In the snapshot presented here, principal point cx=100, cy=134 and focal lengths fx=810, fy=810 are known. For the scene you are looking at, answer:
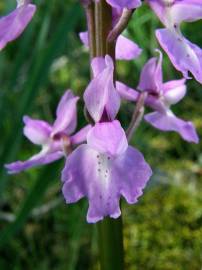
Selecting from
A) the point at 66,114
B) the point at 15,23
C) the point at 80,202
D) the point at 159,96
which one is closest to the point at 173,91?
the point at 159,96

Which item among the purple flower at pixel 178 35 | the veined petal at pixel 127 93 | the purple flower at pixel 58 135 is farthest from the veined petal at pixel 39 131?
the purple flower at pixel 178 35

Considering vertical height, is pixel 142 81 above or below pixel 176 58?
below

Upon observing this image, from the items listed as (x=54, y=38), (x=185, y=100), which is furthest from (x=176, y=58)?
(x=185, y=100)

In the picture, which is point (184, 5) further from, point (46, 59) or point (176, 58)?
point (46, 59)

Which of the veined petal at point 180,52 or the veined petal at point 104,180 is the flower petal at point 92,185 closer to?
the veined petal at point 104,180

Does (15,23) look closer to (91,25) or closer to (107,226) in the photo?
(91,25)

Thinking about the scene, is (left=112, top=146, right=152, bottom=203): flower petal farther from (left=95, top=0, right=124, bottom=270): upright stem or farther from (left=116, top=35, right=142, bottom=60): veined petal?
(left=116, top=35, right=142, bottom=60): veined petal
